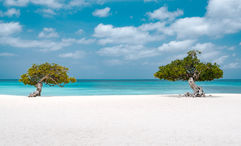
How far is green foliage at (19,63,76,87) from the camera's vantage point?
87.5 feet

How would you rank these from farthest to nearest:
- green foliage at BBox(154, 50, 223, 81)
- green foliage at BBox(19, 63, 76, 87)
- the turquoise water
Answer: the turquoise water
green foliage at BBox(19, 63, 76, 87)
green foliage at BBox(154, 50, 223, 81)

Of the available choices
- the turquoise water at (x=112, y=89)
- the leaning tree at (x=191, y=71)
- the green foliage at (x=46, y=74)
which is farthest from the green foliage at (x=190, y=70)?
the turquoise water at (x=112, y=89)

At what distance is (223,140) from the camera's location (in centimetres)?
682

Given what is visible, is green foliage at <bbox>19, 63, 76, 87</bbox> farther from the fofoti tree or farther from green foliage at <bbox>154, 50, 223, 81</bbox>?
green foliage at <bbox>154, 50, 223, 81</bbox>

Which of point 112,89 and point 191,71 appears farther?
point 112,89

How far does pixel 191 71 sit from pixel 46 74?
678 inches

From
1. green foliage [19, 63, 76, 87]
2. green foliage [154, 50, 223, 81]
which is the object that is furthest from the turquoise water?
green foliage [154, 50, 223, 81]

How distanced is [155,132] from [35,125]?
4780mm

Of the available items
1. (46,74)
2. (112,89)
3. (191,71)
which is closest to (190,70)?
(191,71)

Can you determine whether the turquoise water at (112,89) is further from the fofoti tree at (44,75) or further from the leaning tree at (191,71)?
the leaning tree at (191,71)

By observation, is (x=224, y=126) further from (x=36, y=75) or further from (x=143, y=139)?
(x=36, y=75)

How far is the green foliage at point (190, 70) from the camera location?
25.2 metres

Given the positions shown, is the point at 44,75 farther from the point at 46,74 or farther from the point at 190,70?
the point at 190,70

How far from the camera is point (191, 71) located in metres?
26.3
